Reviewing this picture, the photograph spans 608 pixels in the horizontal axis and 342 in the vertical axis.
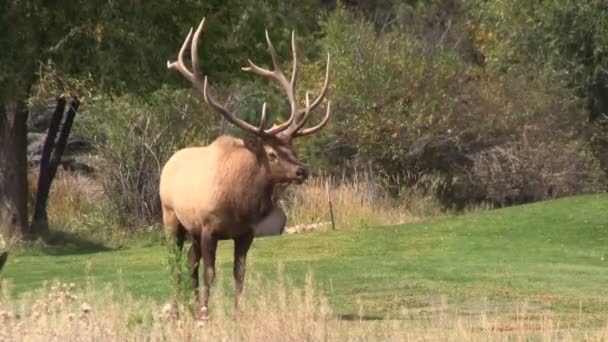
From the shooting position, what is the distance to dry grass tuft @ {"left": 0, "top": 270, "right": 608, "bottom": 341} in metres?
12.0

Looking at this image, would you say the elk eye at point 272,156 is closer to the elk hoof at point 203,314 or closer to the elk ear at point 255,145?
the elk ear at point 255,145

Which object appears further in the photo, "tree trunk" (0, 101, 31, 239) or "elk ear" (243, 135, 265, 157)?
"tree trunk" (0, 101, 31, 239)

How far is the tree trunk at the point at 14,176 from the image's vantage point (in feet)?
93.6

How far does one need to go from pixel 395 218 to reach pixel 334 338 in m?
19.0

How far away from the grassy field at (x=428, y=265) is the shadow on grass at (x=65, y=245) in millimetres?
80

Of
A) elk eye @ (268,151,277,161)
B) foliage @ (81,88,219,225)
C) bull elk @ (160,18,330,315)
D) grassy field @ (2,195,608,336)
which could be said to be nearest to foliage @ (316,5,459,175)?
foliage @ (81,88,219,225)

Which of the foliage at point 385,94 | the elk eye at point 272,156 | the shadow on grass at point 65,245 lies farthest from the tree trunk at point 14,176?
the elk eye at point 272,156

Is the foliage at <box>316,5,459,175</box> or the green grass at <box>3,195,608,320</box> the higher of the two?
the foliage at <box>316,5,459,175</box>

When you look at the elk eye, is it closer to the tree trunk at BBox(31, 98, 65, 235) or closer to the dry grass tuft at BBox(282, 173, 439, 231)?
the dry grass tuft at BBox(282, 173, 439, 231)

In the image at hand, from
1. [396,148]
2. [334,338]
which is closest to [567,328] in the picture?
[334,338]

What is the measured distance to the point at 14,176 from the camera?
28.7 m

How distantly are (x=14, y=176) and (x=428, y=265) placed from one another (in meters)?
10.3

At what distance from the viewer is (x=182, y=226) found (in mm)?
16188

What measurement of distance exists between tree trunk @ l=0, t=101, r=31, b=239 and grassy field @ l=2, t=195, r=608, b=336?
1.05m
